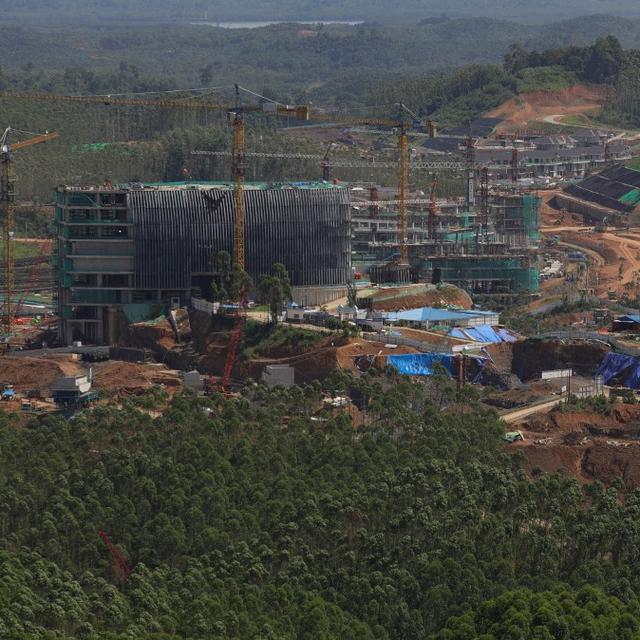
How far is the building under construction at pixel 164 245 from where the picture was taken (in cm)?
14012

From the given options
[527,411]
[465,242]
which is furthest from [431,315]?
[465,242]

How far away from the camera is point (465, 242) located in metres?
165

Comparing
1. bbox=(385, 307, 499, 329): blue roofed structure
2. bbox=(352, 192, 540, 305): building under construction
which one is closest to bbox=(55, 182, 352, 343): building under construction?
bbox=(385, 307, 499, 329): blue roofed structure

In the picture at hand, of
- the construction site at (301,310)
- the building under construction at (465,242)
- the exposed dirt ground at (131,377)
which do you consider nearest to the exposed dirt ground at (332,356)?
the construction site at (301,310)

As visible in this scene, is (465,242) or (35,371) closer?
(35,371)

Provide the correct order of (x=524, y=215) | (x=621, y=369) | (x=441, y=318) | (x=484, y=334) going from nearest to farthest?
(x=621, y=369) < (x=484, y=334) < (x=441, y=318) < (x=524, y=215)

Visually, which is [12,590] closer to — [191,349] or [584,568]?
[584,568]

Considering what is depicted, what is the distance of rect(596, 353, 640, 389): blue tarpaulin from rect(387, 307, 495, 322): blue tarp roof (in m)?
13.5

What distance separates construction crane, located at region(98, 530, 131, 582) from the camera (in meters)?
88.2

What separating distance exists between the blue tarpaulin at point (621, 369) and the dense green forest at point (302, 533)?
14.3 meters

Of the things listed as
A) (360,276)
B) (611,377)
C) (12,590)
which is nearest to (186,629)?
(12,590)

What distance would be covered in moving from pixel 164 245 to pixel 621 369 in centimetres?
3247

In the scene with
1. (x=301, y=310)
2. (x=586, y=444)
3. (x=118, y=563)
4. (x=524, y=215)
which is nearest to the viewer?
(x=118, y=563)

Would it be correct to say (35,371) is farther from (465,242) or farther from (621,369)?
(465,242)
